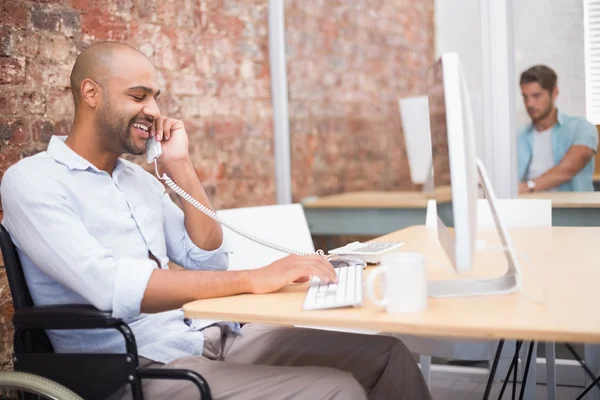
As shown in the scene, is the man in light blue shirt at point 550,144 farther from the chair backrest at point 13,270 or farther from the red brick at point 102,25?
the chair backrest at point 13,270

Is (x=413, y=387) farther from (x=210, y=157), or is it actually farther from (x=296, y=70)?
(x=296, y=70)

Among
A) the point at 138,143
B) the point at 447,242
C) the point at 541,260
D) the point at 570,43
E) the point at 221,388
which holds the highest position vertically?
the point at 570,43

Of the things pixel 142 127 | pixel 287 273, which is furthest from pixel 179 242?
pixel 287 273

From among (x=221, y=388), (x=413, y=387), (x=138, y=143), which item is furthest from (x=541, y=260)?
(x=138, y=143)

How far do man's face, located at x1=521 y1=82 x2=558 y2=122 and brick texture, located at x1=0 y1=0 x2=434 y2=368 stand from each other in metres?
0.51

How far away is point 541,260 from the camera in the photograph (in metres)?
2.00

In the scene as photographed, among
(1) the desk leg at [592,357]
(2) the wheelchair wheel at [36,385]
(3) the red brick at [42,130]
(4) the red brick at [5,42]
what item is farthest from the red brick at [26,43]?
(1) the desk leg at [592,357]

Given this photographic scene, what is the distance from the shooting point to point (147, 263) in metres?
1.68

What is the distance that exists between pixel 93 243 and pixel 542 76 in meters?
2.50

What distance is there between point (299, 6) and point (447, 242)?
2.82 metres

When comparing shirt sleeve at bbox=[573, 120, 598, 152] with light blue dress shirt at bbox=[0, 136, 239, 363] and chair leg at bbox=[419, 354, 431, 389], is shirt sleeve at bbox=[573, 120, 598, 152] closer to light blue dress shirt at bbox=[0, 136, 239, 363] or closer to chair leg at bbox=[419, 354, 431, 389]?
chair leg at bbox=[419, 354, 431, 389]

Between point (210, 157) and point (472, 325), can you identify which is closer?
point (472, 325)

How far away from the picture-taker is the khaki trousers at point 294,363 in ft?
5.53

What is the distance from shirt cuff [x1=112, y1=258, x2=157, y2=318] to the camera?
5.37ft
